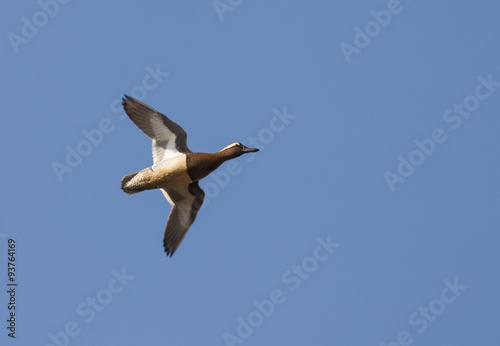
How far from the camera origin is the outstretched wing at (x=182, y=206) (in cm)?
1271

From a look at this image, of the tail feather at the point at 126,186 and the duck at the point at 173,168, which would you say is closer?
the duck at the point at 173,168

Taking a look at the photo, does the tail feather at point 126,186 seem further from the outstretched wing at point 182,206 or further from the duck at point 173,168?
the outstretched wing at point 182,206

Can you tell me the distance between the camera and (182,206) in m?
Answer: 12.9

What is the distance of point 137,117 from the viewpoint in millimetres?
12312

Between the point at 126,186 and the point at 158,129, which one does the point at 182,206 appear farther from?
the point at 158,129

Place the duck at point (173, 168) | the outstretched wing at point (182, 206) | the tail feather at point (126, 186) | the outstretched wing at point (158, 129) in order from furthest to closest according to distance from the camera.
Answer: the outstretched wing at point (182, 206) < the outstretched wing at point (158, 129) < the tail feather at point (126, 186) < the duck at point (173, 168)

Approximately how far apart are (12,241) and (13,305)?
1180 millimetres

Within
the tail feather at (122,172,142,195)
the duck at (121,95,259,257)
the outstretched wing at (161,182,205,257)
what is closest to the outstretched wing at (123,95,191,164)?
the duck at (121,95,259,257)

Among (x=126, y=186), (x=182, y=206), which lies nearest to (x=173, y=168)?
(x=126, y=186)

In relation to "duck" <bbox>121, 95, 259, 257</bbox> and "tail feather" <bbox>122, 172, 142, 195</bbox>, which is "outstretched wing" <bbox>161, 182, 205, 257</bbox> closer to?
"duck" <bbox>121, 95, 259, 257</bbox>

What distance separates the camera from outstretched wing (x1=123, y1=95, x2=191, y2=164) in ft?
40.2

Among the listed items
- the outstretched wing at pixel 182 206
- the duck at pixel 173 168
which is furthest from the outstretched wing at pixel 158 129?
the outstretched wing at pixel 182 206

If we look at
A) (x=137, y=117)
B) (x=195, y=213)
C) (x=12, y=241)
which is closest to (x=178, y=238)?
(x=195, y=213)

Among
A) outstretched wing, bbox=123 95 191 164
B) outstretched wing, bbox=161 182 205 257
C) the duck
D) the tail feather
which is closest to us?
the duck
